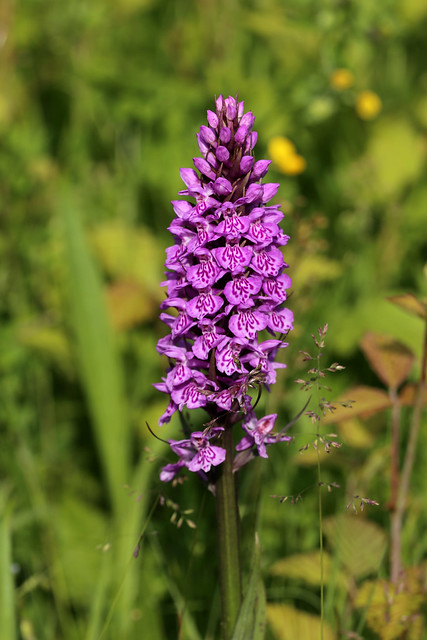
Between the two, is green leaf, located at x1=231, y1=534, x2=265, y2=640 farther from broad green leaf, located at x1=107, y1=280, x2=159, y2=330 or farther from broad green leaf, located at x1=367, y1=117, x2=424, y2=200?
broad green leaf, located at x1=367, y1=117, x2=424, y2=200

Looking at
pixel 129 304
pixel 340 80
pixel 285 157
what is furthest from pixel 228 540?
pixel 340 80

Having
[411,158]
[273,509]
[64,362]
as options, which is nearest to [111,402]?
[64,362]

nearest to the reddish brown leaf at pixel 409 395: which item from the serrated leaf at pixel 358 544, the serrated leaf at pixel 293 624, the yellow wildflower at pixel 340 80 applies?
the serrated leaf at pixel 358 544

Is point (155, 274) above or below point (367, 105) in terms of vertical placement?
below

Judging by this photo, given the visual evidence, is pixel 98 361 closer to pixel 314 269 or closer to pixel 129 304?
pixel 129 304

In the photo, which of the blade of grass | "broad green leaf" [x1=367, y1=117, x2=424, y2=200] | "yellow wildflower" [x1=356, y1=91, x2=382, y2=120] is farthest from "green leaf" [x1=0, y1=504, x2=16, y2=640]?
"yellow wildflower" [x1=356, y1=91, x2=382, y2=120]

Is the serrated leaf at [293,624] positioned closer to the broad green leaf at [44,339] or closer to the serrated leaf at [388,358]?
the serrated leaf at [388,358]
